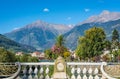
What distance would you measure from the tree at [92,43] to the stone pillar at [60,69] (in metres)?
76.7

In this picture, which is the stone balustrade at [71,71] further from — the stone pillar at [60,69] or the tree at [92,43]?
the tree at [92,43]

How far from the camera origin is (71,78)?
17.3 metres

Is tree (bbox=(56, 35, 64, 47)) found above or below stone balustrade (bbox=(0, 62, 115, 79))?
above

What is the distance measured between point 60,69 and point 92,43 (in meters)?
78.8

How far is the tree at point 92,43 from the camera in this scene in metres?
94.5

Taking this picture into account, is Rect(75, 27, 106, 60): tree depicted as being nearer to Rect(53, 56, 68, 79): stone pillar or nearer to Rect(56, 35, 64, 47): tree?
Rect(56, 35, 64, 47): tree

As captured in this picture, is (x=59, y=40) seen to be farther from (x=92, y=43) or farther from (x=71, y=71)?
(x=71, y=71)

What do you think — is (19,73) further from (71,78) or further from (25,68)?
(71,78)

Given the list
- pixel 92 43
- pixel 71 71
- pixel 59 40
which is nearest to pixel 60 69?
pixel 71 71

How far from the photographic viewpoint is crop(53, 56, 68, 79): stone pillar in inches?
680

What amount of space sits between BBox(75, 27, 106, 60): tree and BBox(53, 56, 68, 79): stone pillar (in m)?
76.7

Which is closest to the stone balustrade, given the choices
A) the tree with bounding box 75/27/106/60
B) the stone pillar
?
the stone pillar

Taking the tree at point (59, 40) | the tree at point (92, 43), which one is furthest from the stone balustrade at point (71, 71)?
the tree at point (92, 43)

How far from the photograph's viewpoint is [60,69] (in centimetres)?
1734
